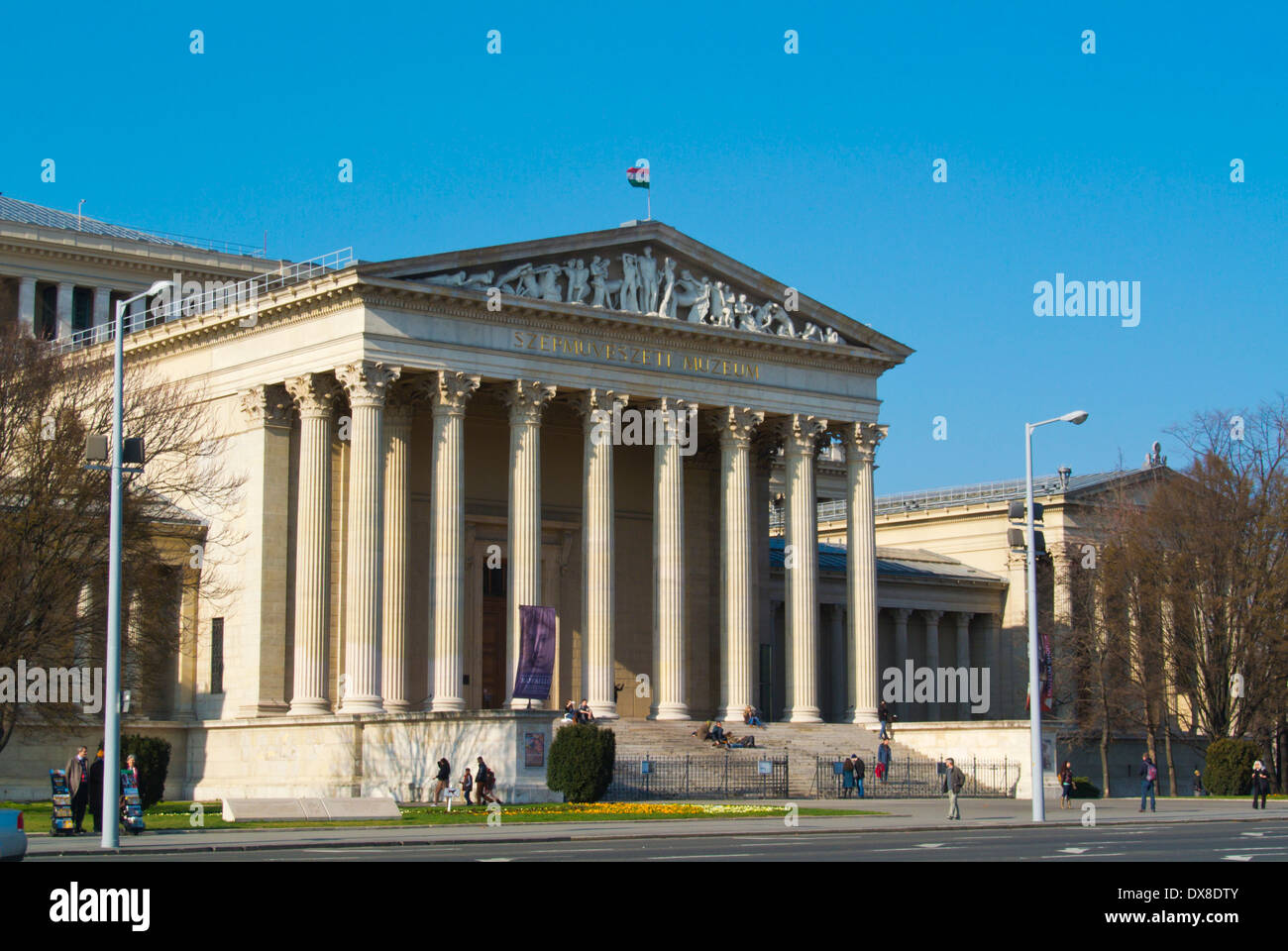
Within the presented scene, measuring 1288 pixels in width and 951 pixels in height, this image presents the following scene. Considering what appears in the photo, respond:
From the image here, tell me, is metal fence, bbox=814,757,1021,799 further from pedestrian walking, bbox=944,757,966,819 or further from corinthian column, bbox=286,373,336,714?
corinthian column, bbox=286,373,336,714

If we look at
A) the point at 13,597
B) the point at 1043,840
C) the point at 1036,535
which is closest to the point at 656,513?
the point at 1036,535

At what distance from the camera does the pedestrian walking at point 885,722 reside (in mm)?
64000

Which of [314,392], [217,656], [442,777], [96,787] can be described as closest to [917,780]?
[442,777]

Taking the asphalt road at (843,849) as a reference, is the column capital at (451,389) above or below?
above

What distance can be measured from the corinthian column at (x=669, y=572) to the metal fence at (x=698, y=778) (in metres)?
4.79

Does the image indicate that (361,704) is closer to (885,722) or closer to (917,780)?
(917,780)

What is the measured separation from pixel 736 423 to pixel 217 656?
2015cm

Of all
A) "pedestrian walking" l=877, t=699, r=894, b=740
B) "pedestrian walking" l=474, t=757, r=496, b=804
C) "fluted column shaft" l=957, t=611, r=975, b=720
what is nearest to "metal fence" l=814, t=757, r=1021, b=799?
"pedestrian walking" l=877, t=699, r=894, b=740

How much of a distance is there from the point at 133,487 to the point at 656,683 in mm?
20648

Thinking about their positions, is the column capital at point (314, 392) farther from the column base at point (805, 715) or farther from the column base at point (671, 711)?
the column base at point (805, 715)

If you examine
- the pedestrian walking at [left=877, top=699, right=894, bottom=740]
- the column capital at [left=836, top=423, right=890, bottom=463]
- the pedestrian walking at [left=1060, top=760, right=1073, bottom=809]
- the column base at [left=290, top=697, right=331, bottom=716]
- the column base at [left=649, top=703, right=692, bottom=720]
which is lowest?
the pedestrian walking at [left=1060, top=760, right=1073, bottom=809]

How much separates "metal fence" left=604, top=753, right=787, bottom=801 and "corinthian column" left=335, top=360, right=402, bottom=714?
826 centimetres

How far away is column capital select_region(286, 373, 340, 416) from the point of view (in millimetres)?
59375

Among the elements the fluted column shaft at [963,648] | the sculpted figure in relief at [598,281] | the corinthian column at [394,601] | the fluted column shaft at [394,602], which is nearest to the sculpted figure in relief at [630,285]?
the sculpted figure in relief at [598,281]
